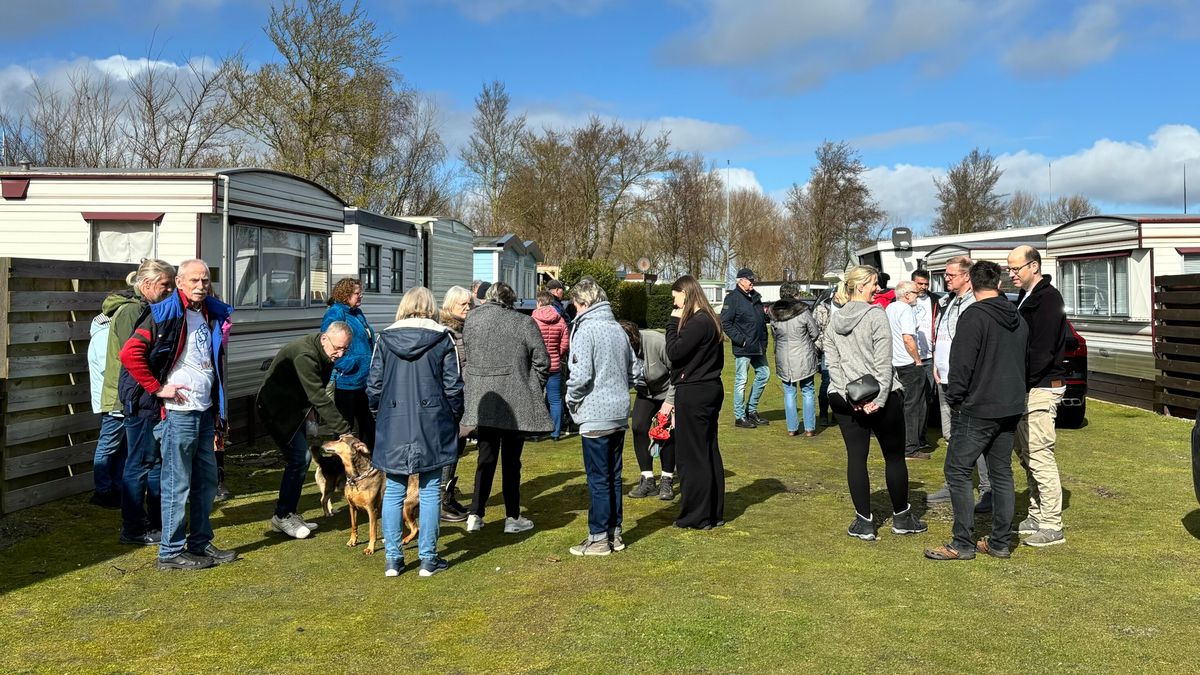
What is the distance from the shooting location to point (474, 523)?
6.57m

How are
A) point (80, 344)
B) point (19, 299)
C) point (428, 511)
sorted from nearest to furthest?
point (428, 511), point (19, 299), point (80, 344)

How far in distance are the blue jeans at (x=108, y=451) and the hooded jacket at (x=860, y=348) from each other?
16.1 feet

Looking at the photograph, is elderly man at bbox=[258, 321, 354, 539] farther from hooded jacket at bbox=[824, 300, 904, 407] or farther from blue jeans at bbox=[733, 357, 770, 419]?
blue jeans at bbox=[733, 357, 770, 419]

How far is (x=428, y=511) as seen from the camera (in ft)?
17.7

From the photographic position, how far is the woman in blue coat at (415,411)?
207 inches

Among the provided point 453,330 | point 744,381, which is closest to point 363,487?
point 453,330

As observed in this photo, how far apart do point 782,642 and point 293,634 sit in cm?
230

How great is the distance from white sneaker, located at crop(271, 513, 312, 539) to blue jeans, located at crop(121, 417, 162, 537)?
735 millimetres

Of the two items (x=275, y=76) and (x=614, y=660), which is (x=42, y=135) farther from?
(x=614, y=660)

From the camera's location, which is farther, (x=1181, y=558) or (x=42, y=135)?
(x=42, y=135)

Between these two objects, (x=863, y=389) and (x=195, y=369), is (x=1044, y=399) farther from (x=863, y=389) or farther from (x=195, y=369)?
(x=195, y=369)

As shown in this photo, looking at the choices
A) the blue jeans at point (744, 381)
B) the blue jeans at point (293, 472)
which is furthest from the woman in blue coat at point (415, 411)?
the blue jeans at point (744, 381)

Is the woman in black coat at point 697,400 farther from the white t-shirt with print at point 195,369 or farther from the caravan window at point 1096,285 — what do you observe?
the caravan window at point 1096,285

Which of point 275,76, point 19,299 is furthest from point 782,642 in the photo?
point 275,76
